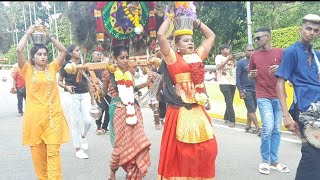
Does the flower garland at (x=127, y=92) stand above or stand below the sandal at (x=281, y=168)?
above

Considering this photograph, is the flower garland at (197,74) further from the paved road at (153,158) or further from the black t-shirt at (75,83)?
the black t-shirt at (75,83)

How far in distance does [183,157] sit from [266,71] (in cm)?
182

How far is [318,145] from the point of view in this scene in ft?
12.0

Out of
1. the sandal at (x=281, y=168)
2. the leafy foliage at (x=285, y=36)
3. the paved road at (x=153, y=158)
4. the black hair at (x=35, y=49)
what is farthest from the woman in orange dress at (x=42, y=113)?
the leafy foliage at (x=285, y=36)

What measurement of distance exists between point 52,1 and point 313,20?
2893 millimetres

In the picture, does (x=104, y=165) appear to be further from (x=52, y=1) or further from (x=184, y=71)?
(x=52, y=1)

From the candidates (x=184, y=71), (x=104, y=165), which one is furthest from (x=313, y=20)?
(x=104, y=165)

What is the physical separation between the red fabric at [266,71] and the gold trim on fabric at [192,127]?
138cm

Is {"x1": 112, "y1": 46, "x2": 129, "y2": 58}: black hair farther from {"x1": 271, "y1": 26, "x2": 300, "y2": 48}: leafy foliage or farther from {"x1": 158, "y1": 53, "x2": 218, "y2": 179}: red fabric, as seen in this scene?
{"x1": 271, "y1": 26, "x2": 300, "y2": 48}: leafy foliage

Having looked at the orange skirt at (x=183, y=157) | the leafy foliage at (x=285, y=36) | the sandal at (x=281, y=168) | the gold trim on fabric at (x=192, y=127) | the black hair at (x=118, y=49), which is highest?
the leafy foliage at (x=285, y=36)

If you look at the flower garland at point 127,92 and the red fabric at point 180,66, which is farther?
the flower garland at point 127,92

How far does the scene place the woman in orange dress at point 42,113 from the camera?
15.6ft

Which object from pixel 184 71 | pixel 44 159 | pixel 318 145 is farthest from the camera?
pixel 44 159

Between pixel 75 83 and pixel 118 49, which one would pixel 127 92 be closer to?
pixel 118 49
